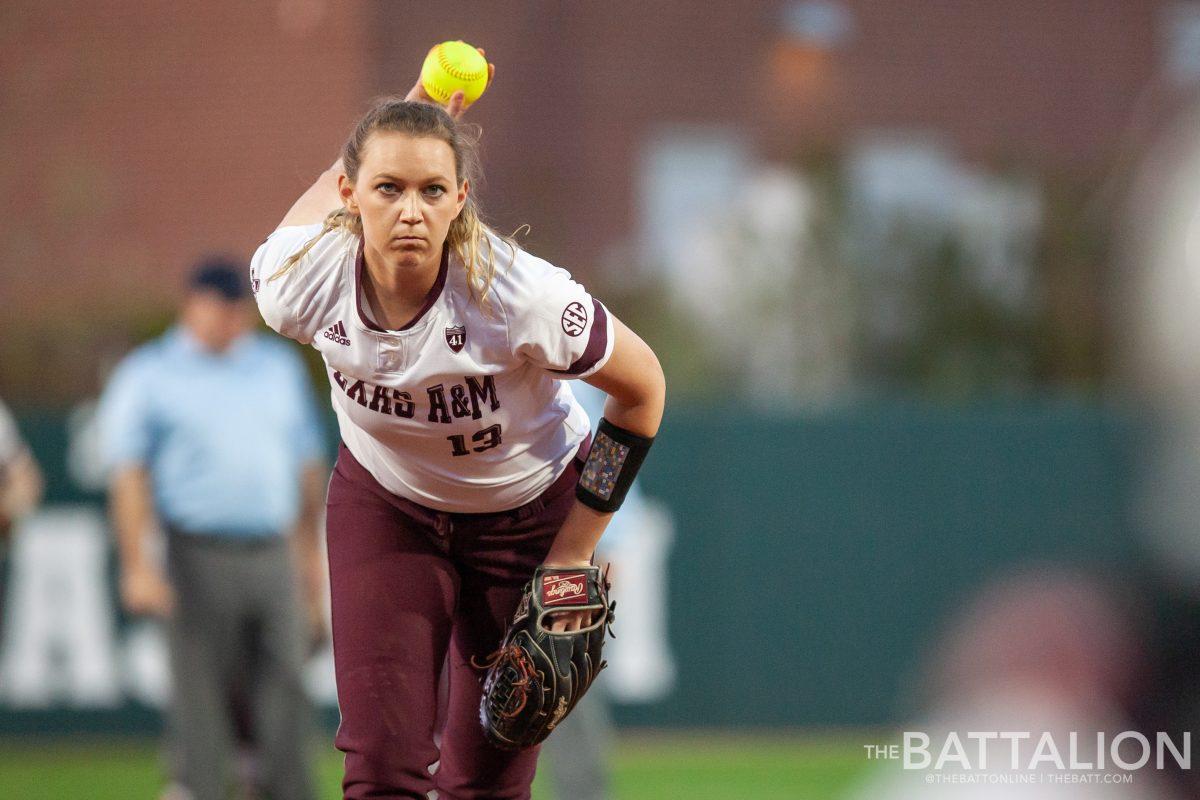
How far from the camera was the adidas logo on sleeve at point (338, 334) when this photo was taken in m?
3.65

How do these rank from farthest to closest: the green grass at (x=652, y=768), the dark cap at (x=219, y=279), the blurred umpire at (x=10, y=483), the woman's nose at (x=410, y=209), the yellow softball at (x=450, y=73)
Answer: the green grass at (x=652, y=768) → the dark cap at (x=219, y=279) → the blurred umpire at (x=10, y=483) → the yellow softball at (x=450, y=73) → the woman's nose at (x=410, y=209)

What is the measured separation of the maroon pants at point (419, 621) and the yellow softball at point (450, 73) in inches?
38.3

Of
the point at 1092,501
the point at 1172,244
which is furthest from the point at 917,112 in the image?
the point at 1092,501

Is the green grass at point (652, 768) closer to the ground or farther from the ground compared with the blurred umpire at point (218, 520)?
closer to the ground

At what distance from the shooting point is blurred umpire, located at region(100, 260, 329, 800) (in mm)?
6652

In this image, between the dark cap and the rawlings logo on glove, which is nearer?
the rawlings logo on glove

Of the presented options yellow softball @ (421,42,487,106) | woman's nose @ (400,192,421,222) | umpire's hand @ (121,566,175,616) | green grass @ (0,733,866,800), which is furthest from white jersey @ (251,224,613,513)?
green grass @ (0,733,866,800)

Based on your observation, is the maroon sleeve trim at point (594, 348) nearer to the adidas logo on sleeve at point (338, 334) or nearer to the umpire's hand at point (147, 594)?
the adidas logo on sleeve at point (338, 334)

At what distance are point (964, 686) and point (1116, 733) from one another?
5.21 metres

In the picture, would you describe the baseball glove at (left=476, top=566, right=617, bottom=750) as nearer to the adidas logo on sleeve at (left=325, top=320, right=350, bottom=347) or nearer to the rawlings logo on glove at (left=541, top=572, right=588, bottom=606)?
the rawlings logo on glove at (left=541, top=572, right=588, bottom=606)

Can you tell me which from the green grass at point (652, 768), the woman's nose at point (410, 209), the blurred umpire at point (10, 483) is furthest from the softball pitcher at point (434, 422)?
the green grass at point (652, 768)

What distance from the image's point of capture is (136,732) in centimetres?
884

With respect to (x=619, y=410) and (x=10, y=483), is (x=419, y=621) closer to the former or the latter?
(x=619, y=410)

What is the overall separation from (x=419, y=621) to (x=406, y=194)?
3.44 feet
